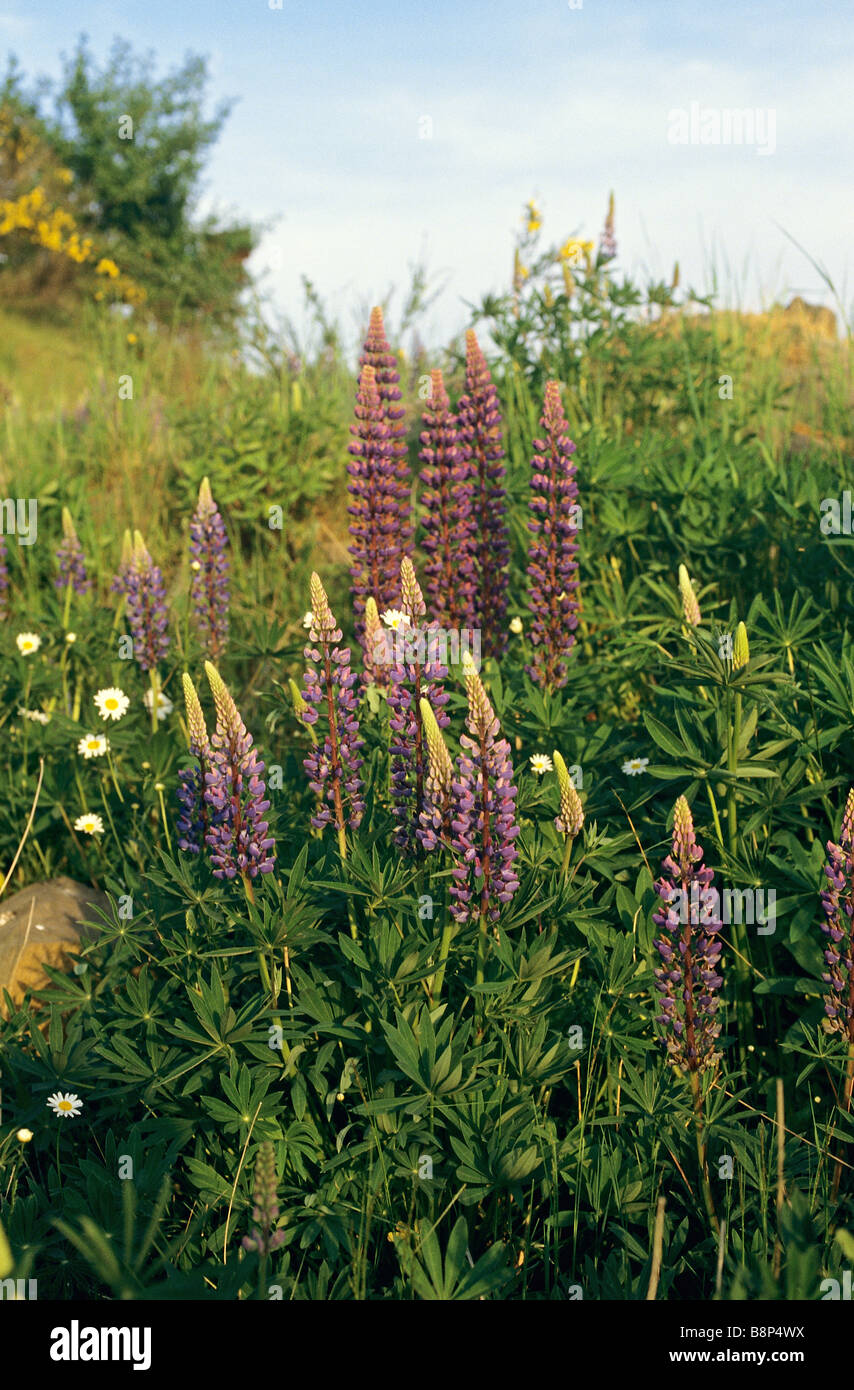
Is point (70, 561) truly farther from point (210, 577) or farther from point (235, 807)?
point (235, 807)

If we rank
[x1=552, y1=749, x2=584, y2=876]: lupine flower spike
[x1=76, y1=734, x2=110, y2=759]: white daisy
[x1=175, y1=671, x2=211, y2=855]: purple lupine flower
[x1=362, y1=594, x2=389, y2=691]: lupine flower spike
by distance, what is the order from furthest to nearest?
[x1=76, y1=734, x2=110, y2=759]: white daisy
[x1=362, y1=594, x2=389, y2=691]: lupine flower spike
[x1=175, y1=671, x2=211, y2=855]: purple lupine flower
[x1=552, y1=749, x2=584, y2=876]: lupine flower spike

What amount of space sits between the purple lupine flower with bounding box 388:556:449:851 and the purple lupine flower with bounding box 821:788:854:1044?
1.00 meters

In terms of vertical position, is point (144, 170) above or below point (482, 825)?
above

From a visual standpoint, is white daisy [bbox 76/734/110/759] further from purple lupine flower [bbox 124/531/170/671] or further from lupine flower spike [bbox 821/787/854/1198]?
lupine flower spike [bbox 821/787/854/1198]

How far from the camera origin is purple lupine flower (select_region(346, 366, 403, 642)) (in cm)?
445

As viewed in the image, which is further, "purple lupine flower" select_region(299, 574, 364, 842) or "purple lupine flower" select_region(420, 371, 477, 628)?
"purple lupine flower" select_region(420, 371, 477, 628)

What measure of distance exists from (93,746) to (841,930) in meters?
2.80

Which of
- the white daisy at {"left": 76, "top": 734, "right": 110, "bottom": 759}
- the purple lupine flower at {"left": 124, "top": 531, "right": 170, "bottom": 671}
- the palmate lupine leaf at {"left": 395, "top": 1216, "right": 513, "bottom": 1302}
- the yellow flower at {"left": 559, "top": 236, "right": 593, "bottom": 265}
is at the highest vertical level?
the yellow flower at {"left": 559, "top": 236, "right": 593, "bottom": 265}

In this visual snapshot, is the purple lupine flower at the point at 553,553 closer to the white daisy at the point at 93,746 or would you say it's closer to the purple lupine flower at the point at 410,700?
the purple lupine flower at the point at 410,700

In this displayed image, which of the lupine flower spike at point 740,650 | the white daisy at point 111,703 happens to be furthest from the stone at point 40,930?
the lupine flower spike at point 740,650

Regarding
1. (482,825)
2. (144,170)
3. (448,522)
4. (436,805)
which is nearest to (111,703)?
(448,522)

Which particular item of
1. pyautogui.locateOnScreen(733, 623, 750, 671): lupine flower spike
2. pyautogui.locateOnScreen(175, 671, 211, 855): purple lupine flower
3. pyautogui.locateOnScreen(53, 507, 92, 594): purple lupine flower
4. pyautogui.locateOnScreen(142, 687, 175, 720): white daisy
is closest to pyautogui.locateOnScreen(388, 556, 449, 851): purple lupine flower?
pyautogui.locateOnScreen(175, 671, 211, 855): purple lupine flower

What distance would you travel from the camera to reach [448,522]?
4.50 meters
